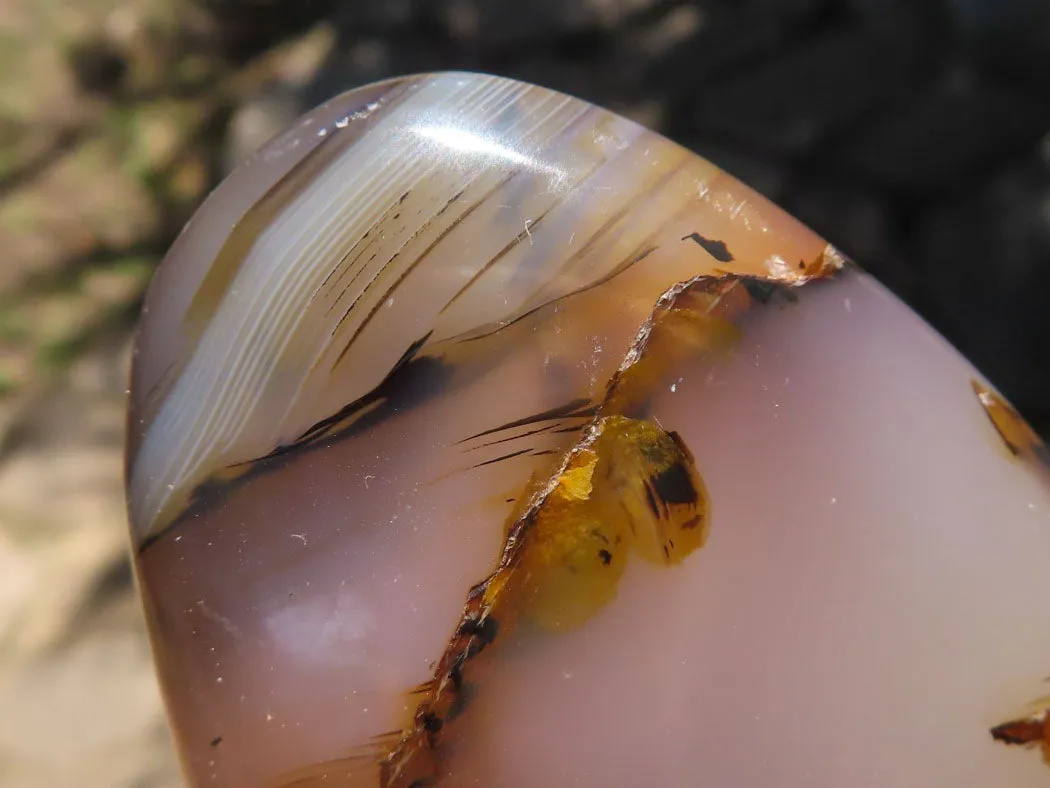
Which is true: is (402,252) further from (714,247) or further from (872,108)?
(872,108)

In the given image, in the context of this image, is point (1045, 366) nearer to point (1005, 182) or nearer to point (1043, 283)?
point (1043, 283)

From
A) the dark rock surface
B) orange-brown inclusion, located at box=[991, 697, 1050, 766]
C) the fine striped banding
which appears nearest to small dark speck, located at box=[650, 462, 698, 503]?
the fine striped banding

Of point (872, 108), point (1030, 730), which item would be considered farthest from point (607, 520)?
point (872, 108)

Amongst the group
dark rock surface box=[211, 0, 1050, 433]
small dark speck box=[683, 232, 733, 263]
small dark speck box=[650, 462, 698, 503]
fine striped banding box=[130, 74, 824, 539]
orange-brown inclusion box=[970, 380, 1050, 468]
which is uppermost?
dark rock surface box=[211, 0, 1050, 433]

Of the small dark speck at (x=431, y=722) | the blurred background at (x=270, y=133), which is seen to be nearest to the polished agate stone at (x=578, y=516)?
the small dark speck at (x=431, y=722)

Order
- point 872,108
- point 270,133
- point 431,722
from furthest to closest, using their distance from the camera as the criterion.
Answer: point 270,133 → point 872,108 → point 431,722

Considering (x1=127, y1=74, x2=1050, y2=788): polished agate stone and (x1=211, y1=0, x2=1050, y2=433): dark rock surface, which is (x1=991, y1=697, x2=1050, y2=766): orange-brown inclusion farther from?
(x1=211, y1=0, x2=1050, y2=433): dark rock surface
